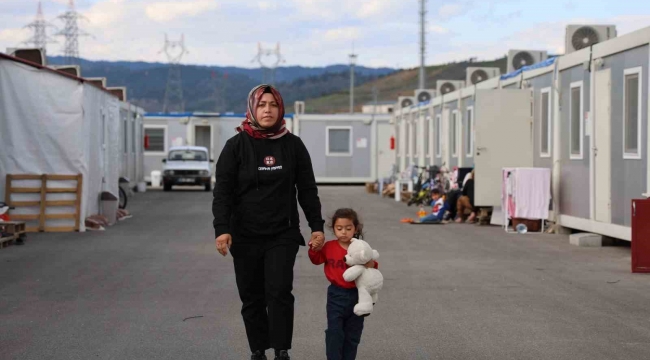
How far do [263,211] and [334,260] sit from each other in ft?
1.78

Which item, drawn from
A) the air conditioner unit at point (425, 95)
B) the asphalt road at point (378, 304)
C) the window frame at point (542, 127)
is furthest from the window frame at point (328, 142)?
the asphalt road at point (378, 304)

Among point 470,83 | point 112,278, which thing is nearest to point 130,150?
point 470,83

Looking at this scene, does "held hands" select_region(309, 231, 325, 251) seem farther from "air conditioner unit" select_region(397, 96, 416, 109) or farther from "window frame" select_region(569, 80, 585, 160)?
"air conditioner unit" select_region(397, 96, 416, 109)

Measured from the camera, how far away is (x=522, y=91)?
20.9m

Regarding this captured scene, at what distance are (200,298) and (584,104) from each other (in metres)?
9.37

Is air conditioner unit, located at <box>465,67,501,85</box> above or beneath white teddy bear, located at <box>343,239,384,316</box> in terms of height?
above

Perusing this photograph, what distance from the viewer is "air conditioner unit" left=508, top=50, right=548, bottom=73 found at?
79.1 feet

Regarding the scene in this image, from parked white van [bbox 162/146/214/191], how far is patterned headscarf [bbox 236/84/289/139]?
32.0m

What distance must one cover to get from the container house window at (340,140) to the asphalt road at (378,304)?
28.5 metres

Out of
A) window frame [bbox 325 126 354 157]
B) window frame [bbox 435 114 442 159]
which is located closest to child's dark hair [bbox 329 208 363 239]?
window frame [bbox 435 114 442 159]

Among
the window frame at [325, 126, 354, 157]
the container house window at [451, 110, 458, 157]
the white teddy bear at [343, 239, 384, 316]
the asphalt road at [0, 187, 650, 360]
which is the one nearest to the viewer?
→ the white teddy bear at [343, 239, 384, 316]

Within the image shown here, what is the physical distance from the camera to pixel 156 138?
45.4 m

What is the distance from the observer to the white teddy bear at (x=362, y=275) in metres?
6.28

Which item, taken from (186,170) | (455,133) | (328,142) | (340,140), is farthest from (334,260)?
(340,140)
